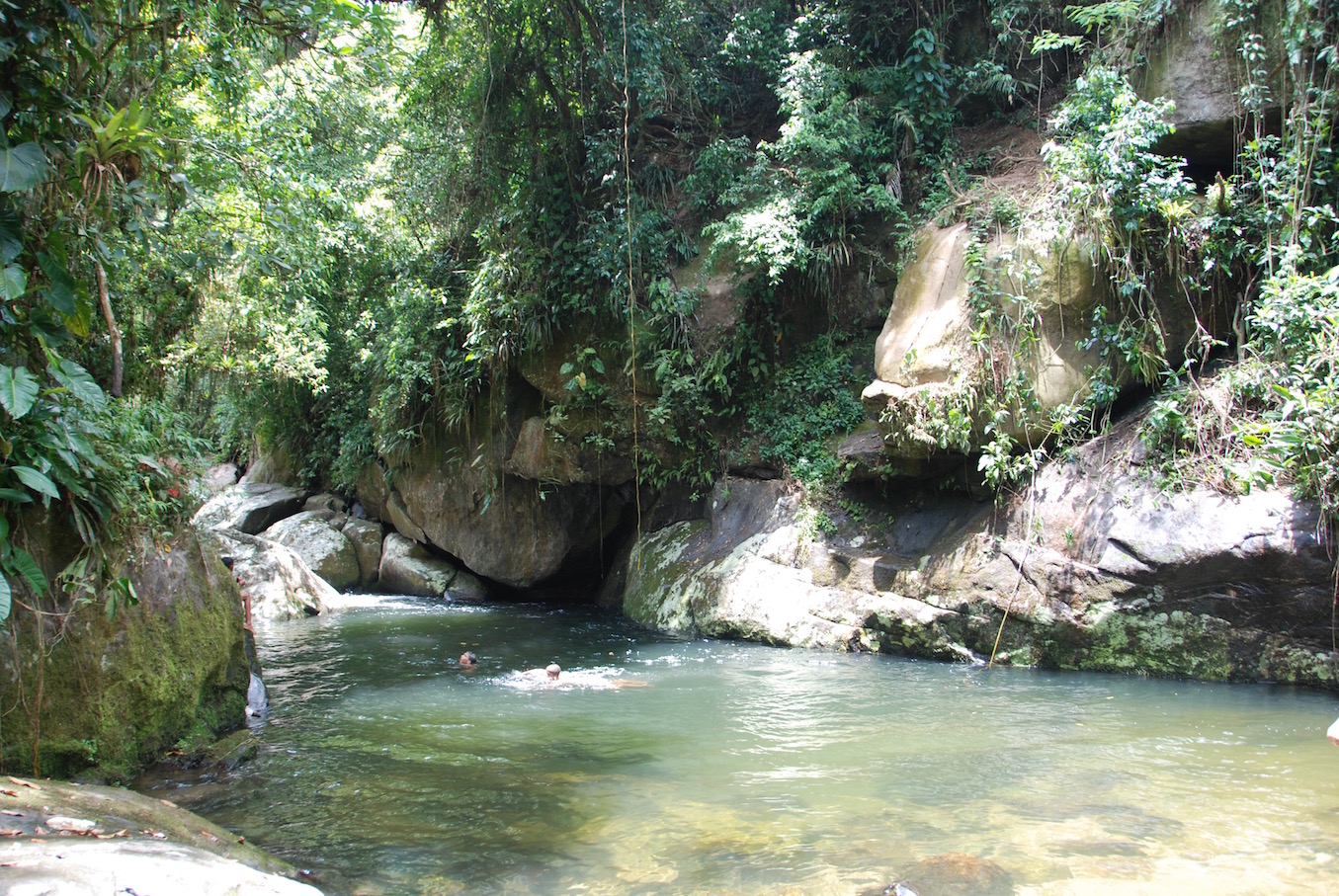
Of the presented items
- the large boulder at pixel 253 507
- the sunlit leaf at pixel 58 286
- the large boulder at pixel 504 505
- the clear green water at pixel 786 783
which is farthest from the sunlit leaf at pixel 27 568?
the large boulder at pixel 253 507

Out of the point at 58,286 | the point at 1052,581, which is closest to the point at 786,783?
the point at 1052,581

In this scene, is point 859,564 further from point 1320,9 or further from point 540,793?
point 1320,9

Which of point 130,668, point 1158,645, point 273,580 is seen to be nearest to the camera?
point 130,668

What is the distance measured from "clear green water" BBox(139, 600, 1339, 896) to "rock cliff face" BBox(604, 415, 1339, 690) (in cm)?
40

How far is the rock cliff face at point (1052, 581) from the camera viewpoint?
7.12 meters

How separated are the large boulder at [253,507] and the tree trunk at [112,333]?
10906mm

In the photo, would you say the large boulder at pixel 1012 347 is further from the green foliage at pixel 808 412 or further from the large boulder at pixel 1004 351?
the green foliage at pixel 808 412

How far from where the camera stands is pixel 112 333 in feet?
18.2

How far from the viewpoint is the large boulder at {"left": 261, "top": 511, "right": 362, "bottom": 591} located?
592 inches

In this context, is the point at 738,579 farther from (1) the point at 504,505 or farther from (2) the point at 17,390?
(2) the point at 17,390

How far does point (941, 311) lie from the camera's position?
9523 millimetres

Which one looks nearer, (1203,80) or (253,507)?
(1203,80)

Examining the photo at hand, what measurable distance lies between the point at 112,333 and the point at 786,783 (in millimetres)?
5178

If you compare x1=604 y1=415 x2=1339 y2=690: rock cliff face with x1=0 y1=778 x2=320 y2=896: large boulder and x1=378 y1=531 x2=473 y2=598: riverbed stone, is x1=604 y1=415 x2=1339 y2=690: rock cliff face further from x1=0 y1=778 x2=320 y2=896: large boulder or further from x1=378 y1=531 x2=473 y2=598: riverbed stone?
x1=0 y1=778 x2=320 y2=896: large boulder
